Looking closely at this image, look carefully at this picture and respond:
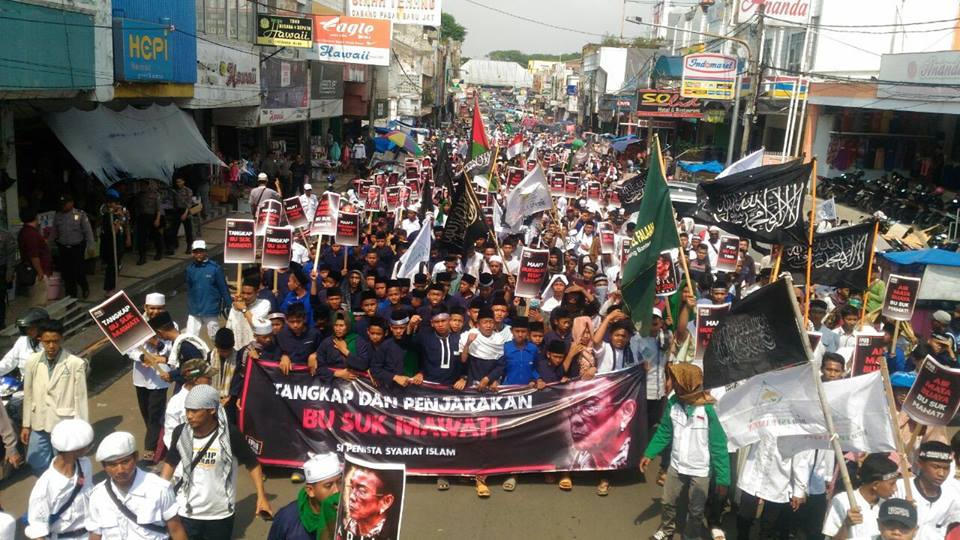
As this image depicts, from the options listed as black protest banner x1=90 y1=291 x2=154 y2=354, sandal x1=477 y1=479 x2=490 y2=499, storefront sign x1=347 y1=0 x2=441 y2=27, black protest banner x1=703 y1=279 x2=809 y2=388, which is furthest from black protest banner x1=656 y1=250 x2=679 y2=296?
storefront sign x1=347 y1=0 x2=441 y2=27

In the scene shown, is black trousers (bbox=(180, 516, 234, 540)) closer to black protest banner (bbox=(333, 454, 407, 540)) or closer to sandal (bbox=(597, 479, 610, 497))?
black protest banner (bbox=(333, 454, 407, 540))

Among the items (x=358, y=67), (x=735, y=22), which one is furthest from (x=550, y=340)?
(x=358, y=67)

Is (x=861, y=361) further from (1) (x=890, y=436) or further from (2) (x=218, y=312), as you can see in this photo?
(2) (x=218, y=312)

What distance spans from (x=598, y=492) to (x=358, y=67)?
33513 mm

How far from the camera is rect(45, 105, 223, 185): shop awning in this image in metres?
13.9

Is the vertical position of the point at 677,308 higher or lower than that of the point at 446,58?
lower

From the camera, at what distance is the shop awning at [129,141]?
1385cm

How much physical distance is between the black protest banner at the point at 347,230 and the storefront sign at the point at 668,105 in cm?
2953

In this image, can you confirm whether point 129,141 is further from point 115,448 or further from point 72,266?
point 115,448

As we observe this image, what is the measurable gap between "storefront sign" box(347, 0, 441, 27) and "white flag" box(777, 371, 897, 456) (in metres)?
29.4

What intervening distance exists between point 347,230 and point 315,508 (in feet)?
25.4

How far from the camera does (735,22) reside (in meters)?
31.0

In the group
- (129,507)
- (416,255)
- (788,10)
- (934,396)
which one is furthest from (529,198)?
(788,10)

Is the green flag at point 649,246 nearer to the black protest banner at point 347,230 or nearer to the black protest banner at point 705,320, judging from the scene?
the black protest banner at point 705,320
